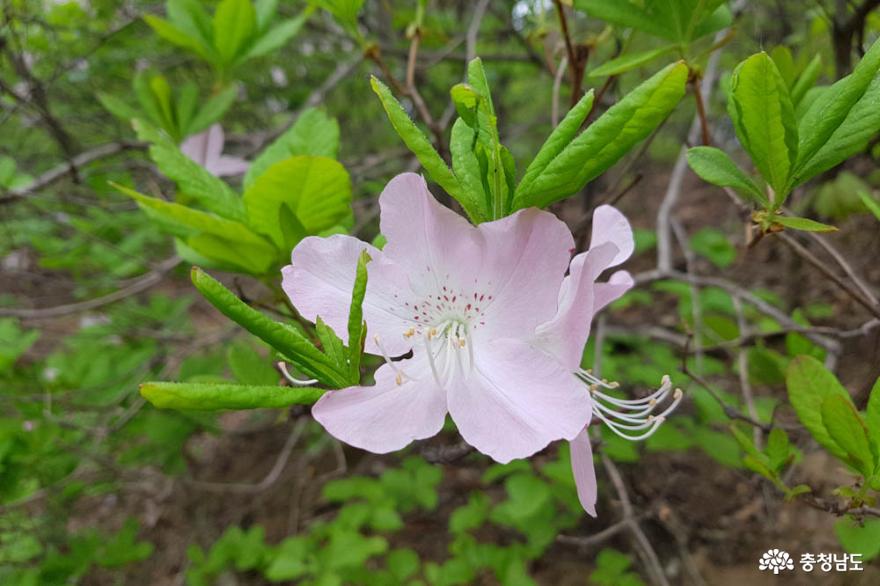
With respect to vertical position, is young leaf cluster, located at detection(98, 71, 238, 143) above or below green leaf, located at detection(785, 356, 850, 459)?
above

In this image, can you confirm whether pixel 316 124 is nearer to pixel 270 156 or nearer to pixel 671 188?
pixel 270 156

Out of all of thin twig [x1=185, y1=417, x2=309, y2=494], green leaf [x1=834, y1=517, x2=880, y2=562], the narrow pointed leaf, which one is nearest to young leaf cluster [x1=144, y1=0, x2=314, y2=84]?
the narrow pointed leaf

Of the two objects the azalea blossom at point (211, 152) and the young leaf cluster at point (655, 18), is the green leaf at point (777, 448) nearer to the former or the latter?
the young leaf cluster at point (655, 18)

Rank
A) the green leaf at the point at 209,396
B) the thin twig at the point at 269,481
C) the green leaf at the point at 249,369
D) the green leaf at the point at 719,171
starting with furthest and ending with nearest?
the thin twig at the point at 269,481 < the green leaf at the point at 249,369 < the green leaf at the point at 719,171 < the green leaf at the point at 209,396

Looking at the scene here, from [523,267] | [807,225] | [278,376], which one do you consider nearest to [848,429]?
[807,225]

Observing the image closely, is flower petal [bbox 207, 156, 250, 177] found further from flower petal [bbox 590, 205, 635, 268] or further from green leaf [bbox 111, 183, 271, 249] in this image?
flower petal [bbox 590, 205, 635, 268]

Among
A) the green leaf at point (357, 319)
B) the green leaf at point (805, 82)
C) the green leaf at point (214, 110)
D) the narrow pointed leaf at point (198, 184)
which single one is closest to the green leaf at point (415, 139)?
the green leaf at point (357, 319)

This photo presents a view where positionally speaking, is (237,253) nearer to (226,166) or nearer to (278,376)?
(278,376)

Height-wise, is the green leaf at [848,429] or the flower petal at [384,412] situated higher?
the flower petal at [384,412]
